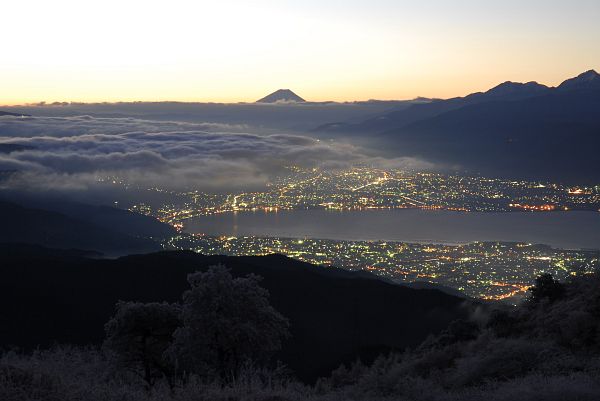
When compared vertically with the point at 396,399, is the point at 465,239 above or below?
below

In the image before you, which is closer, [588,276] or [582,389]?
[582,389]

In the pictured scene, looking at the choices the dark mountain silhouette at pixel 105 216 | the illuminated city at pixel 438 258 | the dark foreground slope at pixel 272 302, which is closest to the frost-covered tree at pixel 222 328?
the dark foreground slope at pixel 272 302

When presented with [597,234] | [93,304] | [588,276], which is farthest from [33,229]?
[597,234]

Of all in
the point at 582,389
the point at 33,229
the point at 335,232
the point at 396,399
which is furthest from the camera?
the point at 335,232

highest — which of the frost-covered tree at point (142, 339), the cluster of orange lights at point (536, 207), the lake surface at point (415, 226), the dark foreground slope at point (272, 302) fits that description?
the frost-covered tree at point (142, 339)

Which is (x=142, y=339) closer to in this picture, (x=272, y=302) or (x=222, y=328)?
(x=222, y=328)

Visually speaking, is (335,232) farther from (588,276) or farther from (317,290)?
(588,276)

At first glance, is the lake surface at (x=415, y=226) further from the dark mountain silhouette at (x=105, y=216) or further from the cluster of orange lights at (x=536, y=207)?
the dark mountain silhouette at (x=105, y=216)
